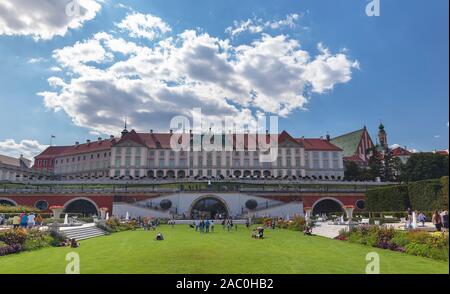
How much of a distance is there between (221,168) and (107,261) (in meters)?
74.0

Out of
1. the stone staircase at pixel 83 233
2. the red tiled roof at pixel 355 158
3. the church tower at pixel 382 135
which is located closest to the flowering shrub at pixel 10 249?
the stone staircase at pixel 83 233

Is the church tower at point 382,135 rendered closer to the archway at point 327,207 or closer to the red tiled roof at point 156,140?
the archway at point 327,207

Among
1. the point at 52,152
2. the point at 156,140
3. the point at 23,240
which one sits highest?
the point at 156,140

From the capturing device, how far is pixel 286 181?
65.8 meters

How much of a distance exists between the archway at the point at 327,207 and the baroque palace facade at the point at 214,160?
25.5 m

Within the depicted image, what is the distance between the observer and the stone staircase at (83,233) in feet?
85.4

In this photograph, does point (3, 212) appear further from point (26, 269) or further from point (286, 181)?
point (286, 181)

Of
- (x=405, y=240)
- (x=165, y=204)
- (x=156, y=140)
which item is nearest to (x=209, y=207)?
(x=165, y=204)

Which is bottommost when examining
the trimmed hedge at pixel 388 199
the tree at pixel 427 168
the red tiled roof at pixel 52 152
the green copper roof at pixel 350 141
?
the trimmed hedge at pixel 388 199

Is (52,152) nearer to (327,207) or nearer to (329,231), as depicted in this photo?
(327,207)

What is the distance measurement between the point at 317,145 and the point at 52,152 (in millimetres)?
78665

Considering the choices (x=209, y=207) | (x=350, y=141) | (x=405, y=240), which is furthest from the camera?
(x=350, y=141)

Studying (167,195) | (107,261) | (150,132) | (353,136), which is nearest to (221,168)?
(150,132)

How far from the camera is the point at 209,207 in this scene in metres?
58.3
